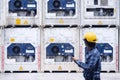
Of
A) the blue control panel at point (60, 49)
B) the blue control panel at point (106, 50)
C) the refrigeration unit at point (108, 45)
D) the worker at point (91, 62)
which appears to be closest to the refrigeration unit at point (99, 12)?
the refrigeration unit at point (108, 45)

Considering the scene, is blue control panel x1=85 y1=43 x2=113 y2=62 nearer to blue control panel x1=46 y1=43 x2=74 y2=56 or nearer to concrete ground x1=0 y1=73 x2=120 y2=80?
concrete ground x1=0 y1=73 x2=120 y2=80

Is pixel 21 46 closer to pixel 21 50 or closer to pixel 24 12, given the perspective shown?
pixel 21 50

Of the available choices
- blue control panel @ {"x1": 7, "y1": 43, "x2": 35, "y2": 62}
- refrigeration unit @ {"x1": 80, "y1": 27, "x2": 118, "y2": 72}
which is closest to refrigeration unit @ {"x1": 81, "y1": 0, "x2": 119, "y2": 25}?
refrigeration unit @ {"x1": 80, "y1": 27, "x2": 118, "y2": 72}

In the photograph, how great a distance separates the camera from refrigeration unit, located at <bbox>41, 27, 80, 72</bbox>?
1129 cm

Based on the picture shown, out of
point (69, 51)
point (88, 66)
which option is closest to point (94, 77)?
point (88, 66)

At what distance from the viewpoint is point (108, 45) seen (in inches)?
447

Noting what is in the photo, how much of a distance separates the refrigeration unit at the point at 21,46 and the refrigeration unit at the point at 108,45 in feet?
3.84

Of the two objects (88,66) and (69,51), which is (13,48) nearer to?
(69,51)

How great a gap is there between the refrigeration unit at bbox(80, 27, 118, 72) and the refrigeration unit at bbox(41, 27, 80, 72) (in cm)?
22

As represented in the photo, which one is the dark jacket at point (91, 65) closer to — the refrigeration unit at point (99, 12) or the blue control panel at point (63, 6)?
the refrigeration unit at point (99, 12)

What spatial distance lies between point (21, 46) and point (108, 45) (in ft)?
7.12

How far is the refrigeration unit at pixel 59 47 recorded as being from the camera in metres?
11.3

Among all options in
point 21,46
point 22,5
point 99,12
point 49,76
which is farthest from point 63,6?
point 49,76

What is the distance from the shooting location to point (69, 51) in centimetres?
1134
